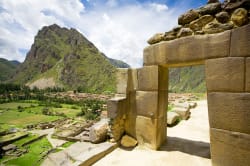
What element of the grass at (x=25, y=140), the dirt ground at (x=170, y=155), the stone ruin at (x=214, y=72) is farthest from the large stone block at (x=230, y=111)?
the grass at (x=25, y=140)

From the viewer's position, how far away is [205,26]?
3344mm

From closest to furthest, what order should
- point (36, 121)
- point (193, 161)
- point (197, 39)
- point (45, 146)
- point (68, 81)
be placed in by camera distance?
point (197, 39)
point (193, 161)
point (45, 146)
point (36, 121)
point (68, 81)

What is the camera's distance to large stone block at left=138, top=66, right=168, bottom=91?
13.4ft

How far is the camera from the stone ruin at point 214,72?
2832mm

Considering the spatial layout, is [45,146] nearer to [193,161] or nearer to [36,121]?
[36,121]

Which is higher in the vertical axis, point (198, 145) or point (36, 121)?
point (198, 145)

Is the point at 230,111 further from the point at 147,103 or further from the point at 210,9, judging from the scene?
the point at 210,9

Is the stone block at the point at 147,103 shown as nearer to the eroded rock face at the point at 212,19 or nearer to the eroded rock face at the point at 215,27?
the eroded rock face at the point at 212,19

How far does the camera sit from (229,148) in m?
2.98

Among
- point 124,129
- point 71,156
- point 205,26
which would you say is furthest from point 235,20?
point 71,156

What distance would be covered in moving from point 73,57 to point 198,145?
135 m

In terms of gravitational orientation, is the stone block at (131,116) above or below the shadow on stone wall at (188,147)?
above

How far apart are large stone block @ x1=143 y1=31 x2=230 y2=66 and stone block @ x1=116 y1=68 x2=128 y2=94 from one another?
782mm

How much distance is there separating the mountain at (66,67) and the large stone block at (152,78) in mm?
97170
